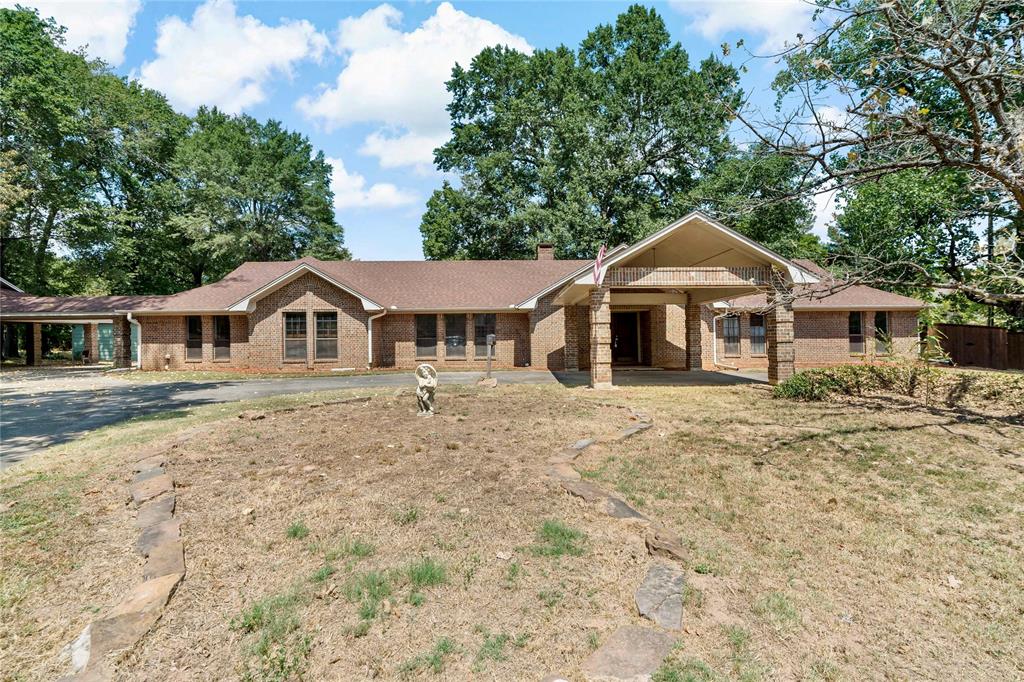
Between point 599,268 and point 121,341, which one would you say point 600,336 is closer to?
point 599,268

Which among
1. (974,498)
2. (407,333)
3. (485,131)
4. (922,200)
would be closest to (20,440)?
(974,498)

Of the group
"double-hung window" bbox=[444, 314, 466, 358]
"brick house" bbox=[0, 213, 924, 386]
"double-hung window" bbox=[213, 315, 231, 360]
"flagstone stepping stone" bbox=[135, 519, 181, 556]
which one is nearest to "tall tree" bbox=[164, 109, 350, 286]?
"brick house" bbox=[0, 213, 924, 386]

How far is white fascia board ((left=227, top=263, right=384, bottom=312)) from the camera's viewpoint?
20.4m

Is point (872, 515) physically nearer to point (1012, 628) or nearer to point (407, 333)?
point (1012, 628)

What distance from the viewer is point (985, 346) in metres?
19.9

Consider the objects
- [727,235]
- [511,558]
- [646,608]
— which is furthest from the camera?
[727,235]

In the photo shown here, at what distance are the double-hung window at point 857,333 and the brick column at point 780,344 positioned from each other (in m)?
10.8

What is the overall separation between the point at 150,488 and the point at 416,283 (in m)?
19.5

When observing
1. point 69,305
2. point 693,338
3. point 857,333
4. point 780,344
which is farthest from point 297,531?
point 69,305

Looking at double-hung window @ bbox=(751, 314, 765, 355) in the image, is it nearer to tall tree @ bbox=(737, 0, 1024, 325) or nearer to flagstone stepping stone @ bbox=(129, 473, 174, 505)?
tall tree @ bbox=(737, 0, 1024, 325)

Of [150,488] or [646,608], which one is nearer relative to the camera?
[646,608]

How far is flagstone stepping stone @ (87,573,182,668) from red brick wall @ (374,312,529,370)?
18625 mm

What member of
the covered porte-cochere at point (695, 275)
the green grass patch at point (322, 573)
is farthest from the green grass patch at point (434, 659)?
the covered porte-cochere at point (695, 275)

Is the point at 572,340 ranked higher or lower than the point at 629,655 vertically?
higher
